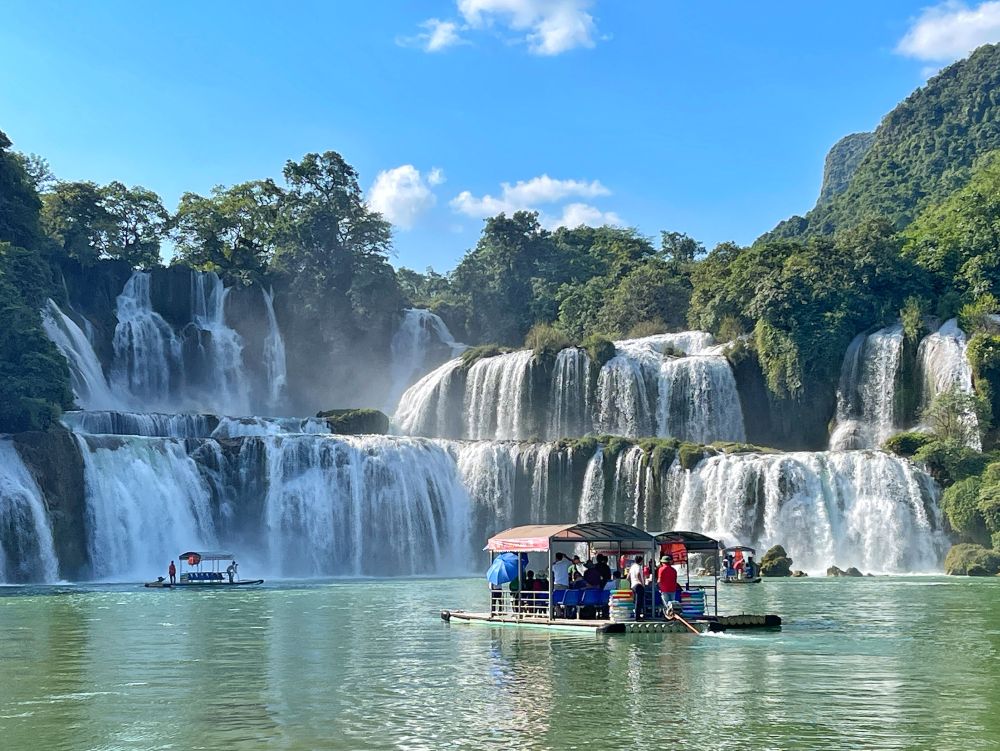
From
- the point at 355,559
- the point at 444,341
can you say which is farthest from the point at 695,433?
the point at 444,341

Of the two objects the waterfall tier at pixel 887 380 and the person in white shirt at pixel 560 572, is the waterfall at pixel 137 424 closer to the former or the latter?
the waterfall tier at pixel 887 380

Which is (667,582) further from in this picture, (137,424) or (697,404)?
(697,404)

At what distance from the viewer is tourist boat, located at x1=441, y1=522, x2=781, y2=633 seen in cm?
2573

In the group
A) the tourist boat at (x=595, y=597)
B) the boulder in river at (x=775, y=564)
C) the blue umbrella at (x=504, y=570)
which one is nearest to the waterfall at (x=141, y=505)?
the boulder in river at (x=775, y=564)

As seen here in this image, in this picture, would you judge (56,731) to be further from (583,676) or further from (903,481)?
(903,481)

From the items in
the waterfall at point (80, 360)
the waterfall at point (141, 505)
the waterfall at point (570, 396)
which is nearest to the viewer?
the waterfall at point (141, 505)

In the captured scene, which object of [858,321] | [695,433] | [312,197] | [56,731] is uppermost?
[312,197]

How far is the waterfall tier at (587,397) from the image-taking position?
66.2 metres

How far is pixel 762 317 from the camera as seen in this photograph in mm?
69000

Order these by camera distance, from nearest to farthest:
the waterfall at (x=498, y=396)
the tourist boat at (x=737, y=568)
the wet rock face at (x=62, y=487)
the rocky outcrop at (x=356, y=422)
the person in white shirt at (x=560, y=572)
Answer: the person in white shirt at (x=560, y=572)
the tourist boat at (x=737, y=568)
the wet rock face at (x=62, y=487)
the rocky outcrop at (x=356, y=422)
the waterfall at (x=498, y=396)

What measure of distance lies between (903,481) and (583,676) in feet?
124

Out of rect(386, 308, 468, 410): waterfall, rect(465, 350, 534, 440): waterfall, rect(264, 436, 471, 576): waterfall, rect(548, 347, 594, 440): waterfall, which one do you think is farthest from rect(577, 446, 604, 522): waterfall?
rect(386, 308, 468, 410): waterfall

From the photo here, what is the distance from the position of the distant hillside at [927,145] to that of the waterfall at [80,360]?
61.8m

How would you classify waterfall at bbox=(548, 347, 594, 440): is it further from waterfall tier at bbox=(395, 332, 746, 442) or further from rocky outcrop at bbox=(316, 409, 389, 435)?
rocky outcrop at bbox=(316, 409, 389, 435)
